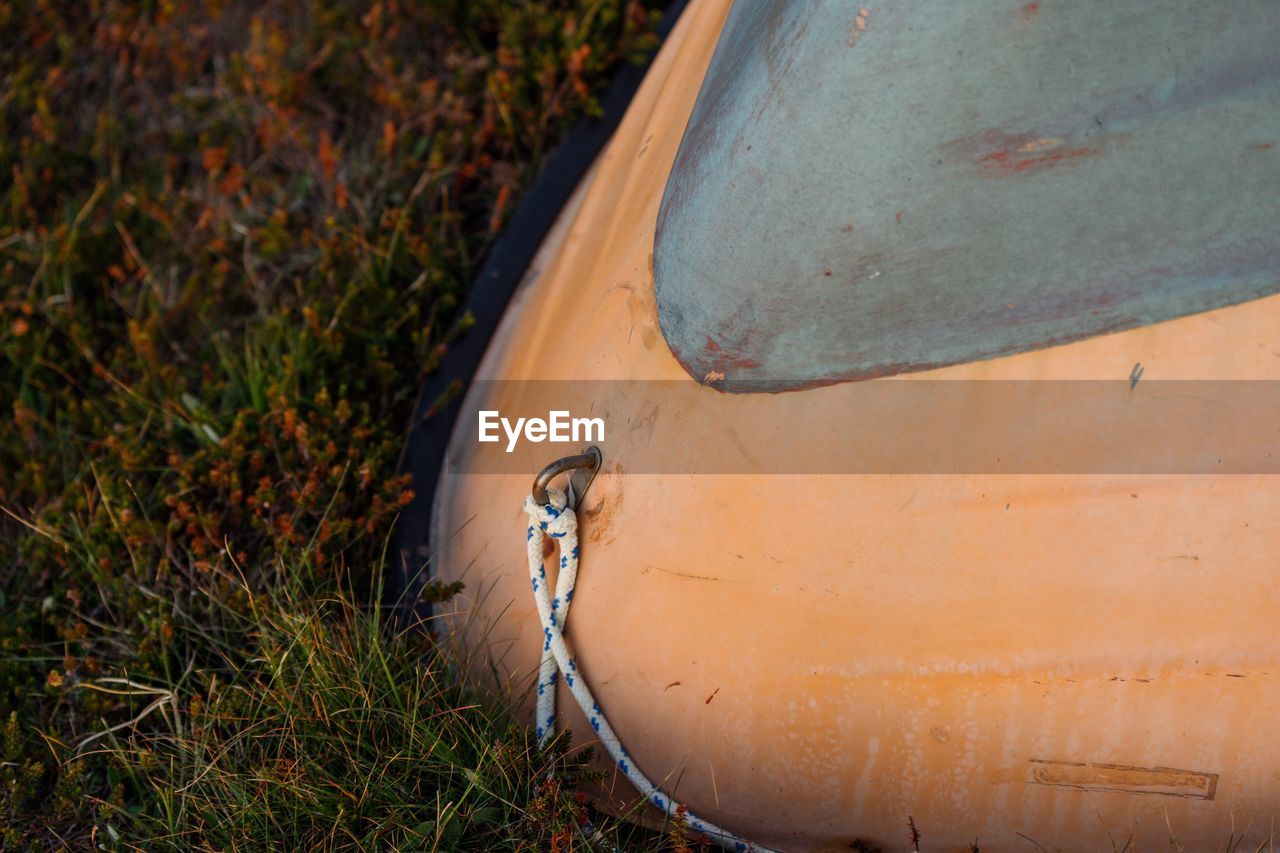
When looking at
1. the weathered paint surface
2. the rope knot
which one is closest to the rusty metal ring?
the rope knot

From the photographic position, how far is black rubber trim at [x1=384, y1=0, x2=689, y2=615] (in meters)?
1.61

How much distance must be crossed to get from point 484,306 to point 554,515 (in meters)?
0.72

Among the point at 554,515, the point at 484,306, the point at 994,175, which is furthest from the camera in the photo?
the point at 484,306

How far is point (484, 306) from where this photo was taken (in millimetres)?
1852

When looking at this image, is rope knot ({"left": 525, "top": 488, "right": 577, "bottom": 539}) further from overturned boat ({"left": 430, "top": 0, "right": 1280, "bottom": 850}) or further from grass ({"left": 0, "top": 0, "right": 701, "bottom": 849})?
grass ({"left": 0, "top": 0, "right": 701, "bottom": 849})

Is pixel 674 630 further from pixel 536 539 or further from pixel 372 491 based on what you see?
pixel 372 491

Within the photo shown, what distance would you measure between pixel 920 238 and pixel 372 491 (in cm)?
101

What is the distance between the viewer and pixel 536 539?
4.15 feet

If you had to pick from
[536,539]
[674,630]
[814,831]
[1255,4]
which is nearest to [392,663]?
[536,539]

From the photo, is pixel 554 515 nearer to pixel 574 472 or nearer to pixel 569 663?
pixel 574 472

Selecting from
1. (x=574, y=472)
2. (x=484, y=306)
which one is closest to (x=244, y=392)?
(x=484, y=306)

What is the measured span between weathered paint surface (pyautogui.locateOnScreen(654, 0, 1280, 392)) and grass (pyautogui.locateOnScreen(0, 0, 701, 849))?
2.10 ft

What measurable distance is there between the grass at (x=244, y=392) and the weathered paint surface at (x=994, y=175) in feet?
2.10

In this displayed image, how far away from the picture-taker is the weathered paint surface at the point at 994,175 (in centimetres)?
98
